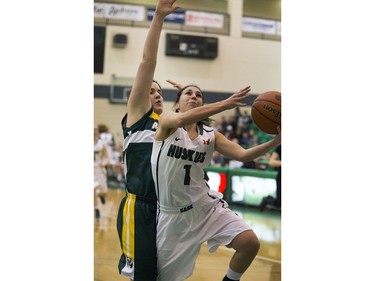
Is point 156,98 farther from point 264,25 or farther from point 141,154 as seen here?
point 264,25

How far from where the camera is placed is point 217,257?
527 cm

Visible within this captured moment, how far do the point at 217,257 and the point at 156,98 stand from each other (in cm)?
240

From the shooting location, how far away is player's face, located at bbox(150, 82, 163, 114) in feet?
11.3

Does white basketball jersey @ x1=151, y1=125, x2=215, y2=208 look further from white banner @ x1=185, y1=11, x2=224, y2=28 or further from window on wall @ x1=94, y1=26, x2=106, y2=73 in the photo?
white banner @ x1=185, y1=11, x2=224, y2=28

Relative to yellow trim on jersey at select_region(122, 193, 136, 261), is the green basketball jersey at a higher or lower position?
higher

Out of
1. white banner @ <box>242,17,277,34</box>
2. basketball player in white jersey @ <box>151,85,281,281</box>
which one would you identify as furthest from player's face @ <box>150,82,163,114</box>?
white banner @ <box>242,17,277,34</box>

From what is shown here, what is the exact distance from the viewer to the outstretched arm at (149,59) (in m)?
2.98

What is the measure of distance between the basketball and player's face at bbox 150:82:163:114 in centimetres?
64
